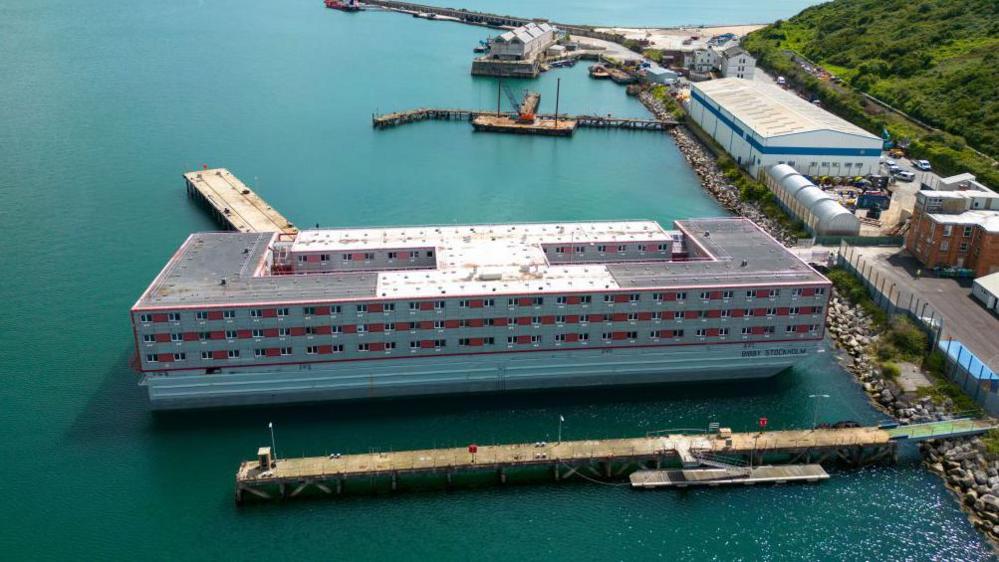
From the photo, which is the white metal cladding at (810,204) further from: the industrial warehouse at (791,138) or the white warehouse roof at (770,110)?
the white warehouse roof at (770,110)

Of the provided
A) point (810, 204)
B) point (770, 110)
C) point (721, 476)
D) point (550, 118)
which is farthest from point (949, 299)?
point (550, 118)

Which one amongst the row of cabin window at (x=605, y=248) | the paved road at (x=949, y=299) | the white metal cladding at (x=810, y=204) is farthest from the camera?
the white metal cladding at (x=810, y=204)

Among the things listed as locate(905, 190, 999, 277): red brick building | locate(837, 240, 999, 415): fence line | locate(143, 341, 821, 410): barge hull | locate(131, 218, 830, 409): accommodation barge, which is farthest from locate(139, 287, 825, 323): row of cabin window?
locate(905, 190, 999, 277): red brick building

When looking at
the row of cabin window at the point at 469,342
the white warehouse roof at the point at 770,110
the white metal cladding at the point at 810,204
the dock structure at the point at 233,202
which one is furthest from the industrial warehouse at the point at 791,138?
the dock structure at the point at 233,202

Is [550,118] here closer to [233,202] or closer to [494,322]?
[233,202]

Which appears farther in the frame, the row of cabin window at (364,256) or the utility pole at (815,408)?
the row of cabin window at (364,256)

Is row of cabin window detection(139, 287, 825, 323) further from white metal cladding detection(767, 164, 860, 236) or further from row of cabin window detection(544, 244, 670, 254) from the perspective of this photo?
white metal cladding detection(767, 164, 860, 236)
